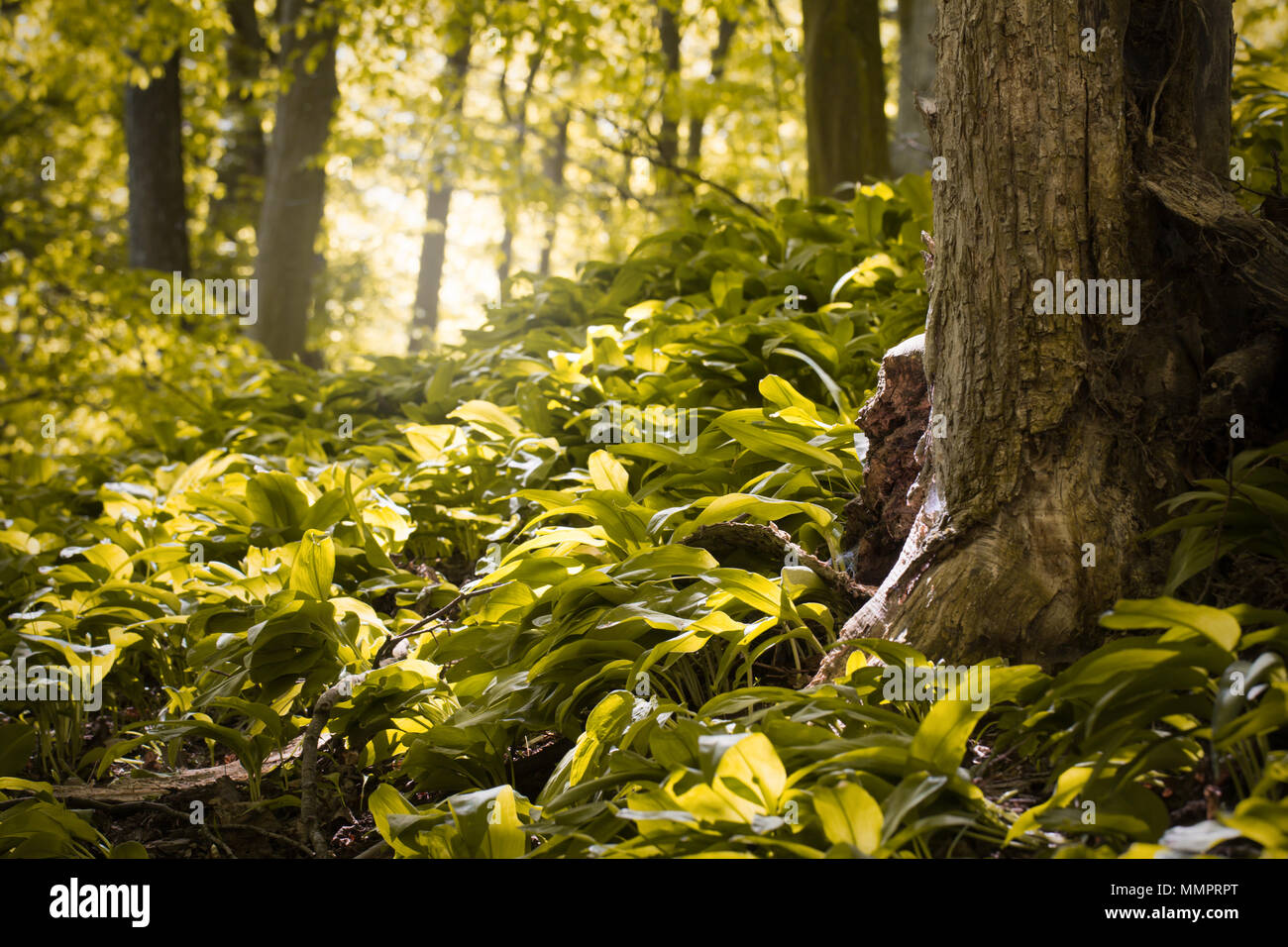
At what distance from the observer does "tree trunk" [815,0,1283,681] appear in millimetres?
1958

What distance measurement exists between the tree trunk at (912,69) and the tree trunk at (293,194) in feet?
16.7

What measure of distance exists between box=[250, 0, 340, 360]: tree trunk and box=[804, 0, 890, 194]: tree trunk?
4593mm

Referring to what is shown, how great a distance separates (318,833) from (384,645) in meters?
0.68

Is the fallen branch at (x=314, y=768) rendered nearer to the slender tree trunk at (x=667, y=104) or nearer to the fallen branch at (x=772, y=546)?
the fallen branch at (x=772, y=546)

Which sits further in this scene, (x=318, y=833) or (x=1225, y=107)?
(x=1225, y=107)

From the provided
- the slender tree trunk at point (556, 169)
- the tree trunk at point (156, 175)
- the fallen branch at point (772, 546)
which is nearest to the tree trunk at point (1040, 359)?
the fallen branch at point (772, 546)

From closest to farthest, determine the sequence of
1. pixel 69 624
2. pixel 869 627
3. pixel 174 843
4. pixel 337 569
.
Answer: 1. pixel 869 627
2. pixel 174 843
3. pixel 69 624
4. pixel 337 569

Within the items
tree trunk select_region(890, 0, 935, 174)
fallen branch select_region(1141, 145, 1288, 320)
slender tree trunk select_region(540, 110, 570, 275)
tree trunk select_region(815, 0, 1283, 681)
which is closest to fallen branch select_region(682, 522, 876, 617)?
tree trunk select_region(815, 0, 1283, 681)
